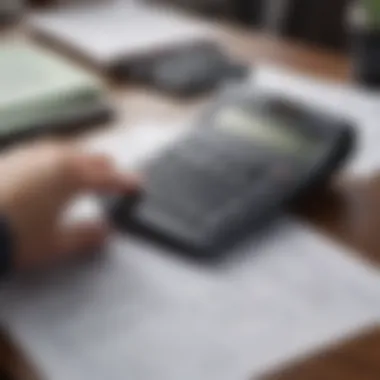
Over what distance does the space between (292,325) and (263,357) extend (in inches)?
1.6

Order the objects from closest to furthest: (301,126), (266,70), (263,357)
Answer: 1. (263,357)
2. (301,126)
3. (266,70)

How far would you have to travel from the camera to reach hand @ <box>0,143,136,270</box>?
26.1 inches

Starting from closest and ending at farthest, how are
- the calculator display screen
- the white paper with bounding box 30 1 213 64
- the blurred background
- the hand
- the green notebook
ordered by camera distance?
1. the hand
2. the calculator display screen
3. the green notebook
4. the white paper with bounding box 30 1 213 64
5. the blurred background

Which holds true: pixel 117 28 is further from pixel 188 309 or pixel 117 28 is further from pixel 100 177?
pixel 188 309

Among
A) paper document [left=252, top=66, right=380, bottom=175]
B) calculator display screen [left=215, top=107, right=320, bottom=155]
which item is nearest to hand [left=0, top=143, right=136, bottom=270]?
calculator display screen [left=215, top=107, right=320, bottom=155]

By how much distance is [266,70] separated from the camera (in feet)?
3.50

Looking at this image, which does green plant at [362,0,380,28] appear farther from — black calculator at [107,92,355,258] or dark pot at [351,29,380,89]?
black calculator at [107,92,355,258]

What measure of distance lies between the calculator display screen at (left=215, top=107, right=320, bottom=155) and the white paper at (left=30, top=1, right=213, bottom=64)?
0.29 meters

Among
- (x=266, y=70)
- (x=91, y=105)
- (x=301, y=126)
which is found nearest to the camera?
(x=301, y=126)

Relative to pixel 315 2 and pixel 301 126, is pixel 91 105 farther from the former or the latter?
pixel 315 2

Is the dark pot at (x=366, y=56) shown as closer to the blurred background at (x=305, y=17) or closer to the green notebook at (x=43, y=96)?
the green notebook at (x=43, y=96)

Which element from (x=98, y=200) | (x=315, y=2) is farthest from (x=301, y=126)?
(x=315, y=2)

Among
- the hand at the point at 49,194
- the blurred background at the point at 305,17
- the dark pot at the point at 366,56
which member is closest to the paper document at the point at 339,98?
the dark pot at the point at 366,56

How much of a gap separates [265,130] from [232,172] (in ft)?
0.21
